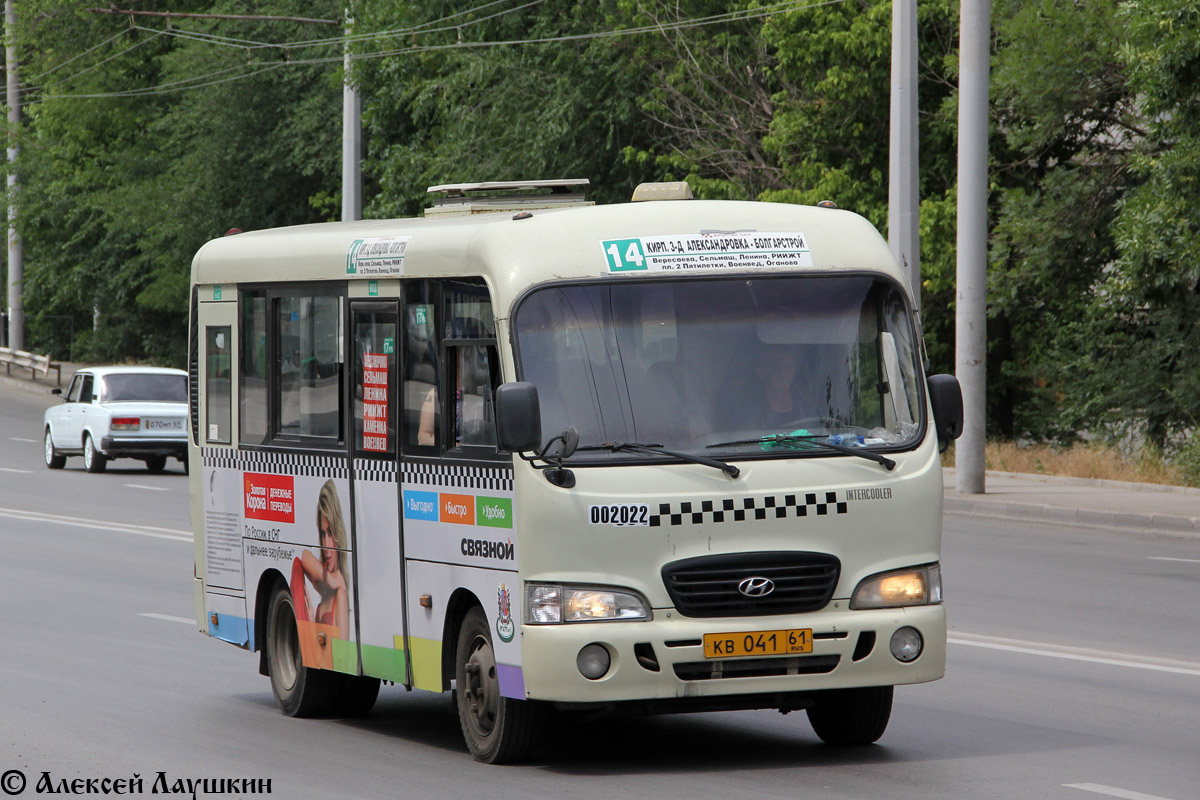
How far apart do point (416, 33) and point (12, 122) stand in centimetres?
2732

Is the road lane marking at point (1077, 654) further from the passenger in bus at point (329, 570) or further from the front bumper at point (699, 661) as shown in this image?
the passenger in bus at point (329, 570)

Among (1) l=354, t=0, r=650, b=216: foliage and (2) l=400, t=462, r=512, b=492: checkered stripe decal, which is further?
(1) l=354, t=0, r=650, b=216: foliage

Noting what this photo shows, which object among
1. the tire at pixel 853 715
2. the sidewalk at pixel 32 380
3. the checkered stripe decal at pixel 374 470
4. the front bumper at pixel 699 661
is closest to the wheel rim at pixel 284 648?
the checkered stripe decal at pixel 374 470

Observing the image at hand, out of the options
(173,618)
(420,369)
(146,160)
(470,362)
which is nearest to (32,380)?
(146,160)

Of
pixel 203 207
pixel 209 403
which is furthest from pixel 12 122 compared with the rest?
pixel 209 403

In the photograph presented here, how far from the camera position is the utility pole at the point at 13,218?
196ft

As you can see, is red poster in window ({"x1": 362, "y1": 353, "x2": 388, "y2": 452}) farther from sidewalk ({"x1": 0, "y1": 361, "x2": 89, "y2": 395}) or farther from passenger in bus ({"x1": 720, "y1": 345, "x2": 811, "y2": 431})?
sidewalk ({"x1": 0, "y1": 361, "x2": 89, "y2": 395})

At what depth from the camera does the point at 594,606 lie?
7.96 meters

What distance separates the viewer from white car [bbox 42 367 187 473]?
98.6 ft

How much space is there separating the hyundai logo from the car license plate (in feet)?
0.54

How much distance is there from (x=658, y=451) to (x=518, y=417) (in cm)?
66

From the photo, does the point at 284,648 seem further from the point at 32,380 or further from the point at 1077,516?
the point at 32,380

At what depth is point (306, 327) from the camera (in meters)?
10.1

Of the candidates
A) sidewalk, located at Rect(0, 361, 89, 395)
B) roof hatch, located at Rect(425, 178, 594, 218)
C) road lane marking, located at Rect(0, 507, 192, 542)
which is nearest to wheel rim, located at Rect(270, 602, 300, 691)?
roof hatch, located at Rect(425, 178, 594, 218)
